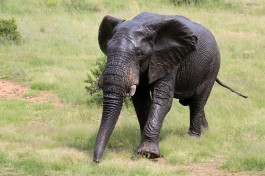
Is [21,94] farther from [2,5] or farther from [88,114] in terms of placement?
[2,5]

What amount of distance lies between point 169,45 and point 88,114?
131 inches

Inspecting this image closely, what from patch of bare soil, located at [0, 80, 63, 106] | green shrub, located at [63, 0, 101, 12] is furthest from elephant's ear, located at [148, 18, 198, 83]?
green shrub, located at [63, 0, 101, 12]

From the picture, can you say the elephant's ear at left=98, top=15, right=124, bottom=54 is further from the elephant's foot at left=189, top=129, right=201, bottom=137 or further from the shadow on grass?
the elephant's foot at left=189, top=129, right=201, bottom=137

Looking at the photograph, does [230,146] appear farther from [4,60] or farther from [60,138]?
[4,60]

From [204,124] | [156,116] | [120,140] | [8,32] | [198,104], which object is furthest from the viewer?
[8,32]

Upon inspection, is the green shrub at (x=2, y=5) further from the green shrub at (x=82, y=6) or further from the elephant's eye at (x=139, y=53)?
the elephant's eye at (x=139, y=53)

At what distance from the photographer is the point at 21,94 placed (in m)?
13.0

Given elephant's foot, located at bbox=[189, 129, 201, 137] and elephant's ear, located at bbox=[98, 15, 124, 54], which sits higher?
elephant's ear, located at bbox=[98, 15, 124, 54]

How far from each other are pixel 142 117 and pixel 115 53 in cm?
147

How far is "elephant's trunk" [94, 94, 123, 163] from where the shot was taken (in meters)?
7.58

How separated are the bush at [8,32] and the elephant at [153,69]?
30.0ft

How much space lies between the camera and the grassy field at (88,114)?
25.3 feet

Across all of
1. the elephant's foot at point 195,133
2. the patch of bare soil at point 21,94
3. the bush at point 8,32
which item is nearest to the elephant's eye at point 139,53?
the elephant's foot at point 195,133

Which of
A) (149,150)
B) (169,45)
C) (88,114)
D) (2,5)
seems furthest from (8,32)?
(149,150)
